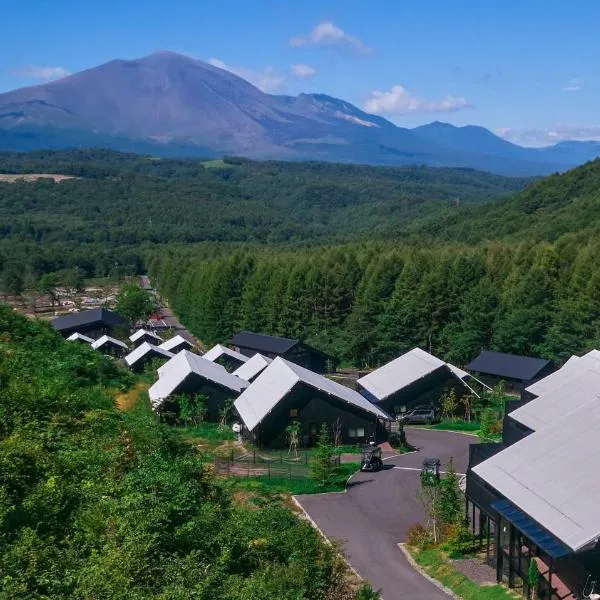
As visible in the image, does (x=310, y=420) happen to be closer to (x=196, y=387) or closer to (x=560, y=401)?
(x=196, y=387)

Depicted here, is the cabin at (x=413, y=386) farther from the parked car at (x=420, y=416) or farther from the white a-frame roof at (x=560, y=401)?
the white a-frame roof at (x=560, y=401)

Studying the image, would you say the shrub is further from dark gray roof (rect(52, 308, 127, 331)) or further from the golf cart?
dark gray roof (rect(52, 308, 127, 331))

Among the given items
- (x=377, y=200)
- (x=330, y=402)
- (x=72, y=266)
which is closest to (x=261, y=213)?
(x=377, y=200)

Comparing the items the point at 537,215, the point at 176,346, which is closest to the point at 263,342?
the point at 176,346

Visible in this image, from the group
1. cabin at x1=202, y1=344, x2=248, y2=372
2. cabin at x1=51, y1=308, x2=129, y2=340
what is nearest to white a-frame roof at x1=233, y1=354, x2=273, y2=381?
cabin at x1=202, y1=344, x2=248, y2=372

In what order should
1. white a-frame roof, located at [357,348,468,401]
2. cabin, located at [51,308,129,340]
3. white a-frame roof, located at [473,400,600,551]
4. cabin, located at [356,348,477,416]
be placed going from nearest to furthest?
white a-frame roof, located at [473,400,600,551]
cabin, located at [356,348,477,416]
white a-frame roof, located at [357,348,468,401]
cabin, located at [51,308,129,340]
